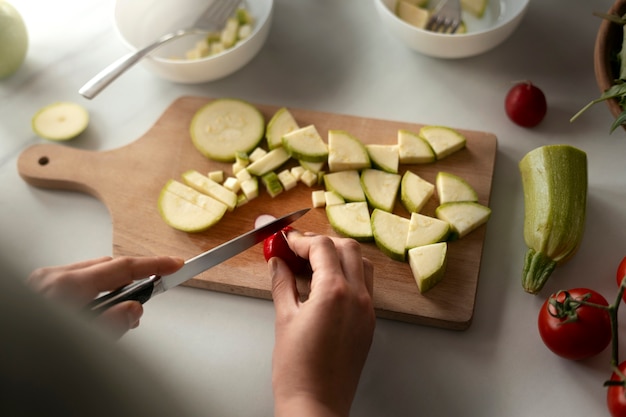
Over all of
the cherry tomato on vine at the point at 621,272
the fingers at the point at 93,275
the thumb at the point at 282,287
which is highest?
the fingers at the point at 93,275

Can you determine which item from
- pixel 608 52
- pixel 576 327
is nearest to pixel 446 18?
pixel 608 52

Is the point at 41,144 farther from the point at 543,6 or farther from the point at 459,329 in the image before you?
the point at 543,6

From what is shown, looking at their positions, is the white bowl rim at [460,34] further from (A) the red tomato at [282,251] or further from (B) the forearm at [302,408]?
(B) the forearm at [302,408]

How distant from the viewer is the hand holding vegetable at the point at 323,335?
1403 mm

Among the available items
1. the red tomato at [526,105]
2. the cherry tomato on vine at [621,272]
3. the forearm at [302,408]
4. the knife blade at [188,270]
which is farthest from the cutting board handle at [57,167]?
the cherry tomato on vine at [621,272]

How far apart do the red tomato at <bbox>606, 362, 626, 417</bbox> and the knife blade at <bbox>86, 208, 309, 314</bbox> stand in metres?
0.94

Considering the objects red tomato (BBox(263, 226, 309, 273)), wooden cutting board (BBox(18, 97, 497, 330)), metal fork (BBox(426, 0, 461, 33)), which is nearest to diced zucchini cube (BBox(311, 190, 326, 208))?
wooden cutting board (BBox(18, 97, 497, 330))

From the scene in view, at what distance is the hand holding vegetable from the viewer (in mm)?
1403

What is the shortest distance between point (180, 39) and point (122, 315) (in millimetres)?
1273

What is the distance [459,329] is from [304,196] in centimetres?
63

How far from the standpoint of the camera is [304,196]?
6.77 ft

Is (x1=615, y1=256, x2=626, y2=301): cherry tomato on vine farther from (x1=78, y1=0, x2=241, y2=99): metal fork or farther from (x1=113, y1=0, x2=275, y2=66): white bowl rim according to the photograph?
(x1=78, y1=0, x2=241, y2=99): metal fork

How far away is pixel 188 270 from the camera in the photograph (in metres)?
1.71

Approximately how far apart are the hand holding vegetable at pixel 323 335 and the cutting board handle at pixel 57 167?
89 cm
